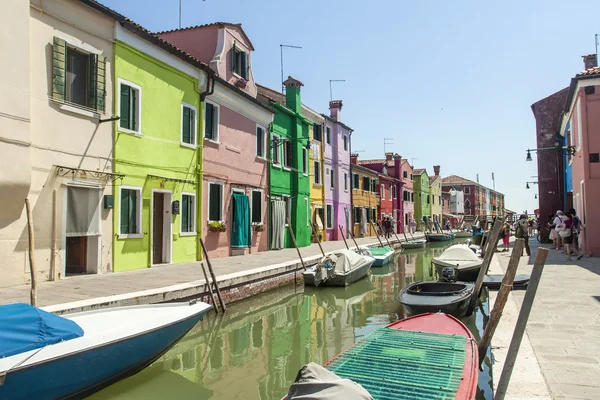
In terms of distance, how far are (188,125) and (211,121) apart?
1.40 metres

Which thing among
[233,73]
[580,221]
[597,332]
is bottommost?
[597,332]

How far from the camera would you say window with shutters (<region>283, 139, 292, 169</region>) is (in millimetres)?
22531

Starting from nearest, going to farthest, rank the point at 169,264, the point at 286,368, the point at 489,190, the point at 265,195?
the point at 286,368, the point at 169,264, the point at 265,195, the point at 489,190

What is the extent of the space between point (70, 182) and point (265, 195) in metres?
10.4

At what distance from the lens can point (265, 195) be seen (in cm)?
1998

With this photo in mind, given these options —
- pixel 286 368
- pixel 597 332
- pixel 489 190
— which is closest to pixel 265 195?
pixel 286 368

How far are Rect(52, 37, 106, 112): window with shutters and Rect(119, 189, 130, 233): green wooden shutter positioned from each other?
218cm

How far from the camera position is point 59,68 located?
10.1 m

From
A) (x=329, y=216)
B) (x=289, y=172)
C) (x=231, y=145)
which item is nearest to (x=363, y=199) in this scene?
(x=329, y=216)

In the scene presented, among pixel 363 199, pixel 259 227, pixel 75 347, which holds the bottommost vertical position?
pixel 75 347

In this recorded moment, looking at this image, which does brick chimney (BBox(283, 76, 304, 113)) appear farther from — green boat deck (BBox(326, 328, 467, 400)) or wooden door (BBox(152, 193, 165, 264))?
green boat deck (BBox(326, 328, 467, 400))

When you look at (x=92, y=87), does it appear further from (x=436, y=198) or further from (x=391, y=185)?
(x=436, y=198)

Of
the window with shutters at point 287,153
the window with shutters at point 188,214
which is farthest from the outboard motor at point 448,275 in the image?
the window with shutters at point 287,153

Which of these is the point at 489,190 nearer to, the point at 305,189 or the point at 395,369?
the point at 305,189
